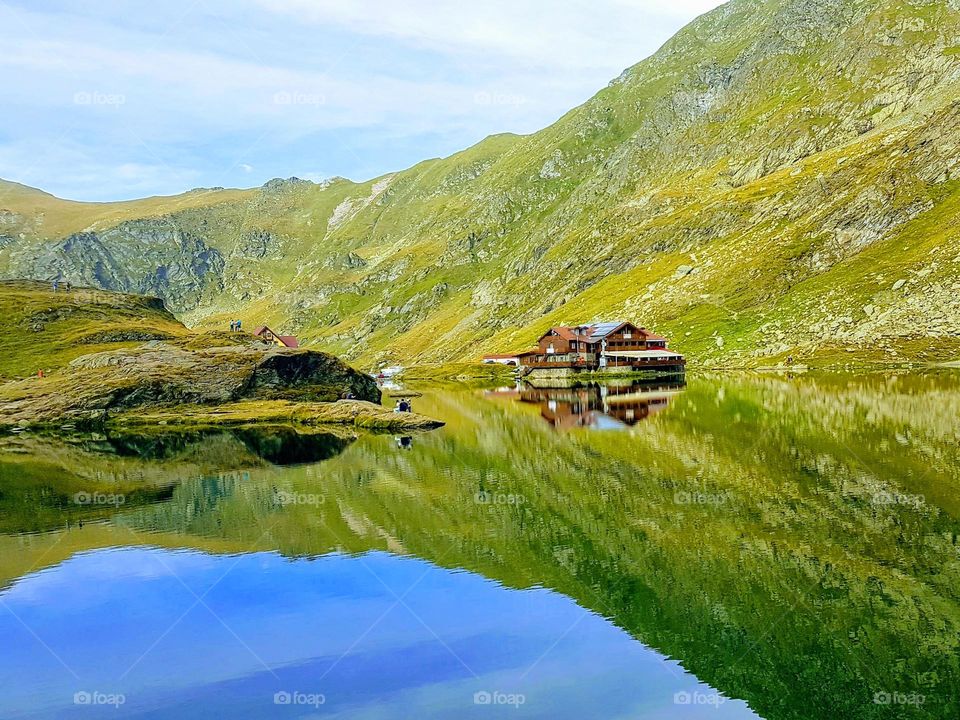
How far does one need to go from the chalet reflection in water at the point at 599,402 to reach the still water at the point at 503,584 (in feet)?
83.9

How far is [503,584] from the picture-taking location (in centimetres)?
3691

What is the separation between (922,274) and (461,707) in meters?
188

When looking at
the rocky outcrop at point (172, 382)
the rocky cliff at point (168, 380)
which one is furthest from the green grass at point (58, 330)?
the rocky outcrop at point (172, 382)

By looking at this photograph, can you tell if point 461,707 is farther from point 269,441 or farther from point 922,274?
point 922,274

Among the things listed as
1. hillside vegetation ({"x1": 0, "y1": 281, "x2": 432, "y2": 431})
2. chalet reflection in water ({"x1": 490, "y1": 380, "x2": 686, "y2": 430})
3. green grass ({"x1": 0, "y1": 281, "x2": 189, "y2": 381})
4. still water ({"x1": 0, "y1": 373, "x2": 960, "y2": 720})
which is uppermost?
green grass ({"x1": 0, "y1": 281, "x2": 189, "y2": 381})

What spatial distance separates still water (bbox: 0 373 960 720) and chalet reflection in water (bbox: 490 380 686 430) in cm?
2557

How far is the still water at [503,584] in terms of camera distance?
2595cm

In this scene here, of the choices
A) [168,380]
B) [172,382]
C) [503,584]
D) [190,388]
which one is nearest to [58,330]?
[168,380]

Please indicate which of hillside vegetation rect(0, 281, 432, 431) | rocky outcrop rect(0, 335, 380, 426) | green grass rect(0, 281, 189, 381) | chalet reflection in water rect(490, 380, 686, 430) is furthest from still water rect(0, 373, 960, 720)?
green grass rect(0, 281, 189, 381)

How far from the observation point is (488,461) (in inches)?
2830

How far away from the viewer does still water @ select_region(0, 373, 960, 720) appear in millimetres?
25953

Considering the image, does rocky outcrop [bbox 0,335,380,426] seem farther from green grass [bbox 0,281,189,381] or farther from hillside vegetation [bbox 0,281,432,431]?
green grass [bbox 0,281,189,381]

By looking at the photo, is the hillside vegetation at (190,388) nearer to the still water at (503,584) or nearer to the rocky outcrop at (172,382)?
the rocky outcrop at (172,382)

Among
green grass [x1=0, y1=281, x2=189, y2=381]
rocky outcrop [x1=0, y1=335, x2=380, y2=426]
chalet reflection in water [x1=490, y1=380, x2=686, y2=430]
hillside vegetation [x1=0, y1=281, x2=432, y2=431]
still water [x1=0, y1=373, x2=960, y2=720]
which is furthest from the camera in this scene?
green grass [x1=0, y1=281, x2=189, y2=381]
